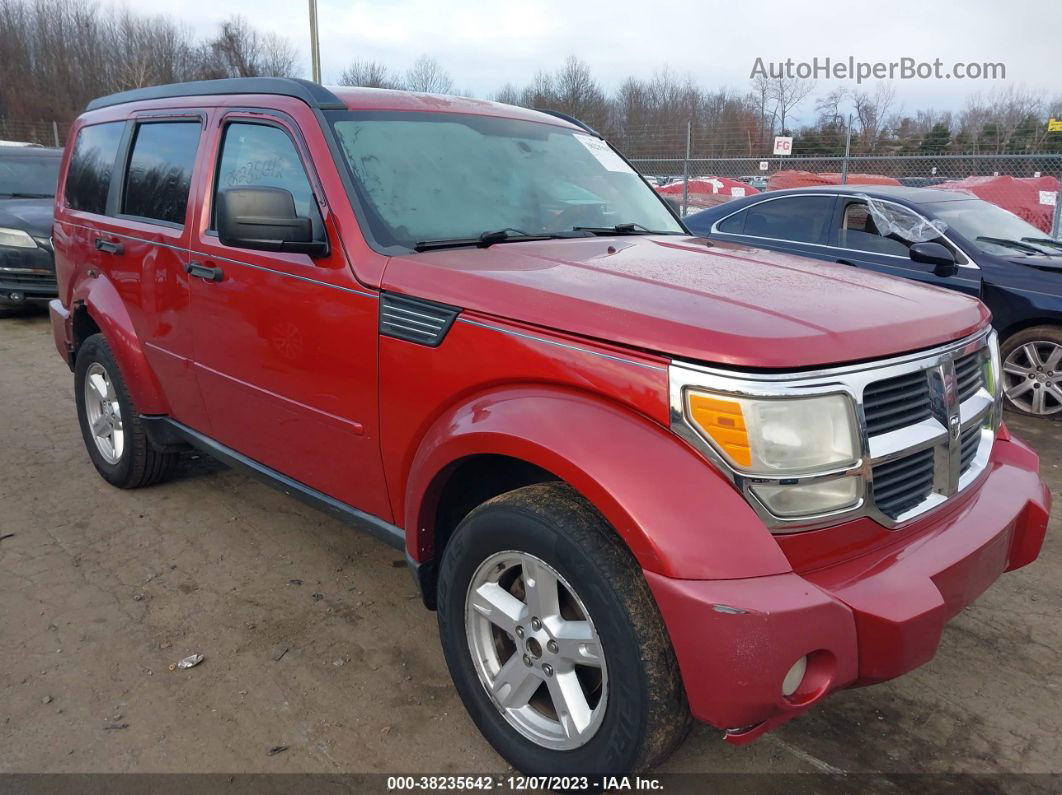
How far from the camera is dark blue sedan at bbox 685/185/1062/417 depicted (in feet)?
19.4

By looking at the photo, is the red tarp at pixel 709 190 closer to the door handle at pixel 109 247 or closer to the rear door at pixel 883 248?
the rear door at pixel 883 248

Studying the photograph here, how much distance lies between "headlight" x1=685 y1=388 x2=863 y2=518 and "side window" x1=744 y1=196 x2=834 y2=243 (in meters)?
5.33

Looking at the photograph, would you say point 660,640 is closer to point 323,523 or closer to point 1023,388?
point 323,523

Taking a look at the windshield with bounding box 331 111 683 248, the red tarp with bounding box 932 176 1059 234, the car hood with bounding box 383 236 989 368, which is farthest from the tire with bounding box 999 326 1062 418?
the red tarp with bounding box 932 176 1059 234

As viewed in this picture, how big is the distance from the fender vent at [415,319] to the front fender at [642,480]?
348 millimetres

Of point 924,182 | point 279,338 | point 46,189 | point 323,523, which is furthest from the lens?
point 924,182

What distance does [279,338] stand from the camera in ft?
9.73

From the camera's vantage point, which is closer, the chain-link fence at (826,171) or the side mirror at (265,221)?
the side mirror at (265,221)

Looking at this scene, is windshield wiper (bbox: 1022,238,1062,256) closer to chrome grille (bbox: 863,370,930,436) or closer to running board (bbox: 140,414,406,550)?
chrome grille (bbox: 863,370,930,436)

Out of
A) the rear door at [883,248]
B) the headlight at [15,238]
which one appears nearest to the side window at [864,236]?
the rear door at [883,248]

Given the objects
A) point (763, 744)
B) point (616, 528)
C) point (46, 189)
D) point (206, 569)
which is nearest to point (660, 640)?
point (616, 528)

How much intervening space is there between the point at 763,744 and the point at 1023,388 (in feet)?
15.5

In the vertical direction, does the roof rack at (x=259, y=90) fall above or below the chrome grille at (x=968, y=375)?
above

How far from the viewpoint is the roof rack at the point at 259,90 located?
302 cm
